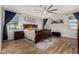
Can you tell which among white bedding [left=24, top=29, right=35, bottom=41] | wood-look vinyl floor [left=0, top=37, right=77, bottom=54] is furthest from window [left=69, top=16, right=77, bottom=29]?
white bedding [left=24, top=29, right=35, bottom=41]

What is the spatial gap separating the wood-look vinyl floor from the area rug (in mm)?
63

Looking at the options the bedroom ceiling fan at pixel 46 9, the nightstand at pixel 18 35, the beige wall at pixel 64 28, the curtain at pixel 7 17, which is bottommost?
the nightstand at pixel 18 35

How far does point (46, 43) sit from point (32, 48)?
33cm

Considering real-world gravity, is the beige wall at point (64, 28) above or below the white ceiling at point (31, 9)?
below

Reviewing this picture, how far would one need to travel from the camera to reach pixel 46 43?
→ 203cm

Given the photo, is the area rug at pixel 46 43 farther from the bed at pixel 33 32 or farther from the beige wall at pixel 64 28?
the beige wall at pixel 64 28

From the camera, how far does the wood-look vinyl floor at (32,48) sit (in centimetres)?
196

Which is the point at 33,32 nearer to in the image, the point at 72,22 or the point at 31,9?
the point at 31,9

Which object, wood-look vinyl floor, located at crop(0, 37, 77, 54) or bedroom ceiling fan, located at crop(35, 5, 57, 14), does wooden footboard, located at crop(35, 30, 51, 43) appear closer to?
wood-look vinyl floor, located at crop(0, 37, 77, 54)

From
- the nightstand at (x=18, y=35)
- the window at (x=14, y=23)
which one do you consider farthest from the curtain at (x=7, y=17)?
the nightstand at (x=18, y=35)

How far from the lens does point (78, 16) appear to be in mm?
1830

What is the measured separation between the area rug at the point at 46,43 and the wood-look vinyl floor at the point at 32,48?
63mm

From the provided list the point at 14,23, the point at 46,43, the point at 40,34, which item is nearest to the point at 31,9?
the point at 14,23

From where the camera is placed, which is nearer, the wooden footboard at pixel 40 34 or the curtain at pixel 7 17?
the curtain at pixel 7 17
